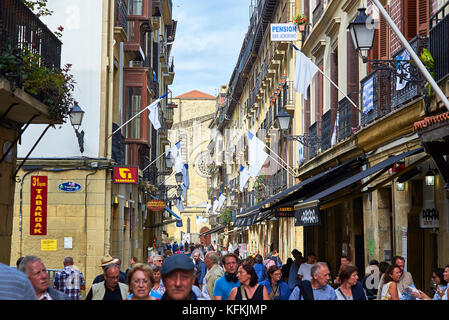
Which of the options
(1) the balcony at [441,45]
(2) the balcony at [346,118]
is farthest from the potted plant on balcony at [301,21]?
(1) the balcony at [441,45]

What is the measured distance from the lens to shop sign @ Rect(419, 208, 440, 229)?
13.3m

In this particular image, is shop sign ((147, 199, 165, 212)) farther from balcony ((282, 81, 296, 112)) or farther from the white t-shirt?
the white t-shirt

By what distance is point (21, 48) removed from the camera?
1181cm

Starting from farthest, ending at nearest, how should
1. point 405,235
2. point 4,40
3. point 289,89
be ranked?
point 289,89
point 405,235
point 4,40

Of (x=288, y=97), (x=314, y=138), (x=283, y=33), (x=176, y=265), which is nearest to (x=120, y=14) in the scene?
(x=283, y=33)

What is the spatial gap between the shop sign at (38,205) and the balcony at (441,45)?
464 inches

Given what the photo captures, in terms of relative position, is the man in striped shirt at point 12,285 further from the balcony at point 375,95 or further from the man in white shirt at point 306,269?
the man in white shirt at point 306,269

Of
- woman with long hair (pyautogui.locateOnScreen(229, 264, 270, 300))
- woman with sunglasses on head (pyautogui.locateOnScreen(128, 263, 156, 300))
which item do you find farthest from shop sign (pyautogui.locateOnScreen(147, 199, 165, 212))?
woman with sunglasses on head (pyautogui.locateOnScreen(128, 263, 156, 300))

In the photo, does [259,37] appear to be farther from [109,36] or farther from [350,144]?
[350,144]

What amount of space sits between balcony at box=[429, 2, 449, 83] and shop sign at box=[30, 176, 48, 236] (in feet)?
38.7

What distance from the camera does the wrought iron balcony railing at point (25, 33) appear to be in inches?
442
